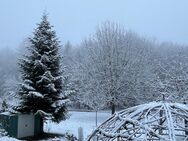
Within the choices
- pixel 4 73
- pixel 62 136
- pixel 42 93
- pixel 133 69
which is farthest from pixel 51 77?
pixel 4 73

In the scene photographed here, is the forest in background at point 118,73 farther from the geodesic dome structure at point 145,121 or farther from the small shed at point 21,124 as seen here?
the geodesic dome structure at point 145,121

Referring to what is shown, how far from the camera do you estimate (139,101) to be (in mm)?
27438

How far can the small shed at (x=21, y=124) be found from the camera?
18.1 m

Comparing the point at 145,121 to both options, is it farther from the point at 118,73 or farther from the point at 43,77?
the point at 118,73

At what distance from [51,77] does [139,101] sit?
1054 centimetres

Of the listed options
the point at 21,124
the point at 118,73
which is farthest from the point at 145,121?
the point at 118,73

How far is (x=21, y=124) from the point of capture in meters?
18.5

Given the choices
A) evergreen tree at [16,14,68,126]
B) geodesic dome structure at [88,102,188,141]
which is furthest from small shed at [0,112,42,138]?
geodesic dome structure at [88,102,188,141]

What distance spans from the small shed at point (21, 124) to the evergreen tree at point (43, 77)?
21.7 inches

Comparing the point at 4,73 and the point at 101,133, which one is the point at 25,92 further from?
the point at 4,73

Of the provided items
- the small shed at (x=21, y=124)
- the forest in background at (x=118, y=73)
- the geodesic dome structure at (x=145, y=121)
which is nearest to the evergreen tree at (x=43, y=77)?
the small shed at (x=21, y=124)

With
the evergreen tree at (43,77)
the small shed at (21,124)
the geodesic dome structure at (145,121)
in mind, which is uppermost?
the evergreen tree at (43,77)

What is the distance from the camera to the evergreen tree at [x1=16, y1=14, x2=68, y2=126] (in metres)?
18.9

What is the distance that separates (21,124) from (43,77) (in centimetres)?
280
